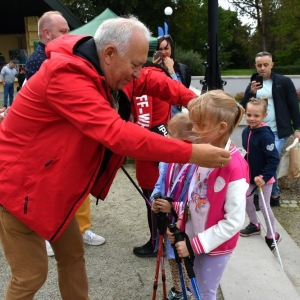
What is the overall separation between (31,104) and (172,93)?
1.15m

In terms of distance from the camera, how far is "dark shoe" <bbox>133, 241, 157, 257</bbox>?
142 inches

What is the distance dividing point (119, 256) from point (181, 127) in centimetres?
189

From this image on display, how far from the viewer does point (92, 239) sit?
12.8 feet

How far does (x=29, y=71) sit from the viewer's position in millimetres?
3119

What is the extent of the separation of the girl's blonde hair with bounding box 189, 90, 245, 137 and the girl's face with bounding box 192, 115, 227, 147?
14 mm

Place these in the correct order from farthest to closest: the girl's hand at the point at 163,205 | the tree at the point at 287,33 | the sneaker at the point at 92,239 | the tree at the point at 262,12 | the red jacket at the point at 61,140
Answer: the tree at the point at 262,12, the tree at the point at 287,33, the sneaker at the point at 92,239, the girl's hand at the point at 163,205, the red jacket at the point at 61,140

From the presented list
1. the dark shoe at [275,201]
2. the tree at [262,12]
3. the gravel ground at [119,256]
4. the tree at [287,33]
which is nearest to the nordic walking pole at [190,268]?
the gravel ground at [119,256]

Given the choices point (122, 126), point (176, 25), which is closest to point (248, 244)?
point (122, 126)

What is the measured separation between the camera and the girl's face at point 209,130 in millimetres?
2031

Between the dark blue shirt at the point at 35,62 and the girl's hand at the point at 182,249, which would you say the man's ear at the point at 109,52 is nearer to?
the girl's hand at the point at 182,249

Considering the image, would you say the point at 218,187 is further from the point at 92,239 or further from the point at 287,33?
the point at 287,33

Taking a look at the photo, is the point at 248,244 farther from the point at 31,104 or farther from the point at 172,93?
the point at 31,104

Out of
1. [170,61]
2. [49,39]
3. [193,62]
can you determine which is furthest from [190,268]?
[193,62]

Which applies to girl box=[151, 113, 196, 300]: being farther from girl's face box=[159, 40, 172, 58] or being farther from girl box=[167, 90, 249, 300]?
girl's face box=[159, 40, 172, 58]
